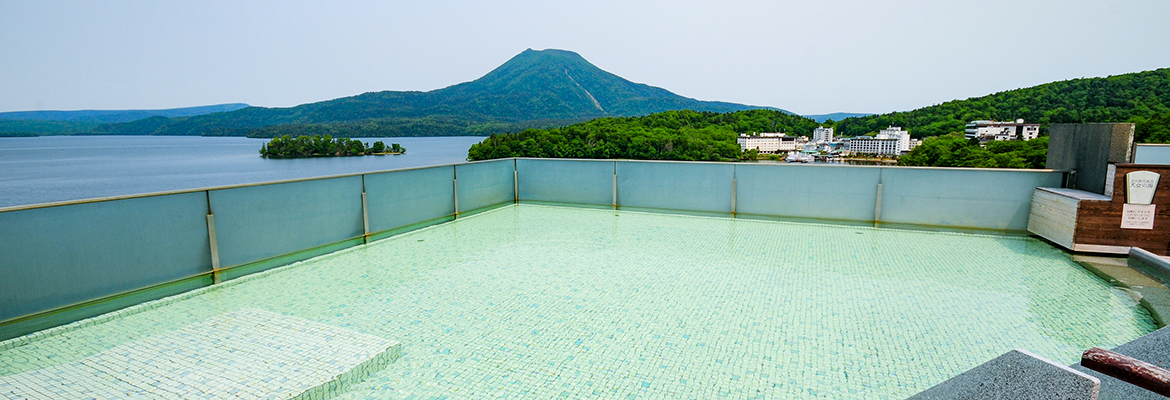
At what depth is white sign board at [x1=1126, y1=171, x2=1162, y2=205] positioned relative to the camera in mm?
4316

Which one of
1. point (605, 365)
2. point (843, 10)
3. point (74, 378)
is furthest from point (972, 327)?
point (843, 10)

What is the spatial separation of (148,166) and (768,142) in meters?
61.2

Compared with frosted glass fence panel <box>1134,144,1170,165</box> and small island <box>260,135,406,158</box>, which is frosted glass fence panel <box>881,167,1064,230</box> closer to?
frosted glass fence panel <box>1134,144,1170,165</box>

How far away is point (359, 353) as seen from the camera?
8.47 feet

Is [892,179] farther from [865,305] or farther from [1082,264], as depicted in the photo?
[865,305]

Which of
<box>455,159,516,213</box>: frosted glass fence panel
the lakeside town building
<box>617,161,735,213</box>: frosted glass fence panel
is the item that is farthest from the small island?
<box>617,161,735,213</box>: frosted glass fence panel

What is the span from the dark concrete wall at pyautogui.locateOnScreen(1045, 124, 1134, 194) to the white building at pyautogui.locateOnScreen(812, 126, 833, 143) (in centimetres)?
3618

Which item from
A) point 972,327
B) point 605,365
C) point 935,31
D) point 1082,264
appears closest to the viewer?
point 605,365

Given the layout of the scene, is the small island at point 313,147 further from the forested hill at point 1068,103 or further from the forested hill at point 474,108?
the forested hill at point 1068,103

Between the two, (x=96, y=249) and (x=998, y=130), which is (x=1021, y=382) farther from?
(x=998, y=130)

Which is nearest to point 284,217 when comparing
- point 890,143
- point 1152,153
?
point 1152,153

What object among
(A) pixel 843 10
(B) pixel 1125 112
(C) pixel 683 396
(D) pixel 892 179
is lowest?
(C) pixel 683 396

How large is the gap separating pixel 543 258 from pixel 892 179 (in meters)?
4.06

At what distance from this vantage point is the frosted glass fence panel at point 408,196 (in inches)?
210
